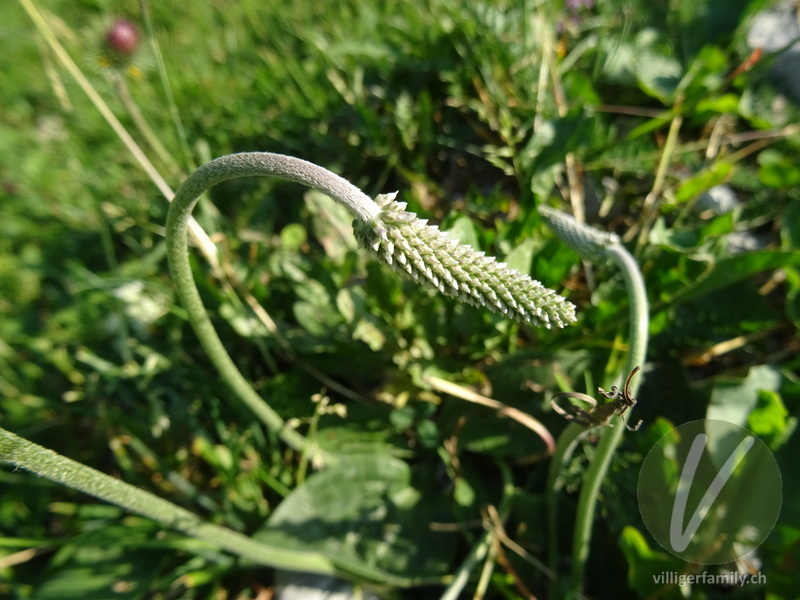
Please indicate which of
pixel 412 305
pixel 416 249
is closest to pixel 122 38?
pixel 412 305

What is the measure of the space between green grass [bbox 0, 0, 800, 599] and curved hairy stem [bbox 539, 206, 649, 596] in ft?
0.22

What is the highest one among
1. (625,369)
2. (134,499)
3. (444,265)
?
(625,369)

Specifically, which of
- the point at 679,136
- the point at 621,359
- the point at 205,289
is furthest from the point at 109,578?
the point at 679,136

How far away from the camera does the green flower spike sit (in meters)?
0.95

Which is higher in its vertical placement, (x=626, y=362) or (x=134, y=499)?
(x=626, y=362)

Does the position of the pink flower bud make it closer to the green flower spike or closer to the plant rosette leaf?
the plant rosette leaf

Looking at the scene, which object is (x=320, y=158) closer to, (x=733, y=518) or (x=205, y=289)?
(x=205, y=289)
